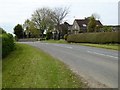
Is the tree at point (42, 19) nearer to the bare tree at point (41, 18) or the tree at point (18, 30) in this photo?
the bare tree at point (41, 18)

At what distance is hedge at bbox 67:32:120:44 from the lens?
45.2 metres

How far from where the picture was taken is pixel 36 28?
119 m

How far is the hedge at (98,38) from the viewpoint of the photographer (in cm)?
4519

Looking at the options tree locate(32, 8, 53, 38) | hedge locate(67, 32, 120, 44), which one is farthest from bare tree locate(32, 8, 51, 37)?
hedge locate(67, 32, 120, 44)

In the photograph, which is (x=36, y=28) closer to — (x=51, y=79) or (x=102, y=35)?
(x=102, y=35)

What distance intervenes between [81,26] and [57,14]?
11.4 metres

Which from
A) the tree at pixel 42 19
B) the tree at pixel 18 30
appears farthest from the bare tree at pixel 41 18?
the tree at pixel 18 30

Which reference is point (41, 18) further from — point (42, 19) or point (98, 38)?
point (98, 38)

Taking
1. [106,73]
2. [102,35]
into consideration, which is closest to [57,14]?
[102,35]

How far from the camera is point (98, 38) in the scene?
169 feet

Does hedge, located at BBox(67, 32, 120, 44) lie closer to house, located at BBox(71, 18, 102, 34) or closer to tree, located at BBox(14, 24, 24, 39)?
house, located at BBox(71, 18, 102, 34)

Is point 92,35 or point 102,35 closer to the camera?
point 102,35

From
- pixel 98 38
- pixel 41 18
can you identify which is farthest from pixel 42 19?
pixel 98 38

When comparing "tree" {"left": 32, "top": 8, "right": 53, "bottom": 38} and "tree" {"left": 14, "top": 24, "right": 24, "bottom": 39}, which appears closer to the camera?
"tree" {"left": 32, "top": 8, "right": 53, "bottom": 38}
